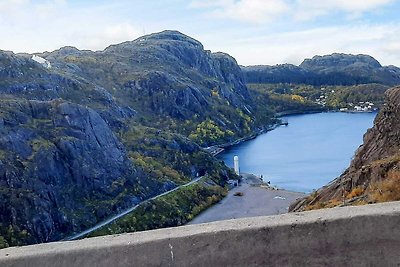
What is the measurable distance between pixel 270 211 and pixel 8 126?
26.5 meters

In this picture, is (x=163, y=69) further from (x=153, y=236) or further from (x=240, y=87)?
(x=153, y=236)

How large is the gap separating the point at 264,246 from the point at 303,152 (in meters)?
83.5

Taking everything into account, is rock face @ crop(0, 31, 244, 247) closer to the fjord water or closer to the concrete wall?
the fjord water

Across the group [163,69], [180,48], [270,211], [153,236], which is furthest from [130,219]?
[180,48]

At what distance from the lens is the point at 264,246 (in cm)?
380

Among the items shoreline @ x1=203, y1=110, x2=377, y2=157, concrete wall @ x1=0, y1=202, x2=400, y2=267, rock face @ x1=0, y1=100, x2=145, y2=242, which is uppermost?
concrete wall @ x1=0, y1=202, x2=400, y2=267

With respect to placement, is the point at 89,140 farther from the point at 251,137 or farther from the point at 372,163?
the point at 251,137

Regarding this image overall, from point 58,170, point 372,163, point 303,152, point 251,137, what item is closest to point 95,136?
point 58,170

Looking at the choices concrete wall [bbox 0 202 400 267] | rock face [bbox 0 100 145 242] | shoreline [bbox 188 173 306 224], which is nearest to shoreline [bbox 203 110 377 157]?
shoreline [bbox 188 173 306 224]

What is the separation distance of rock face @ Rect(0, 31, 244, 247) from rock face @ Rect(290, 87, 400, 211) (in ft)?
90.8

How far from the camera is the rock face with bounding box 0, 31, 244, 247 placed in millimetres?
43938

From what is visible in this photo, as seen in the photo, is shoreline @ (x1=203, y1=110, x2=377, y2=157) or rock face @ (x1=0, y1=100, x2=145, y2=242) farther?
shoreline @ (x1=203, y1=110, x2=377, y2=157)

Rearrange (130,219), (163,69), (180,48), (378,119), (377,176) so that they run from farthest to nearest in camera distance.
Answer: (180,48) → (163,69) → (130,219) → (378,119) → (377,176)

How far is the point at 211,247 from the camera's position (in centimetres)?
384
